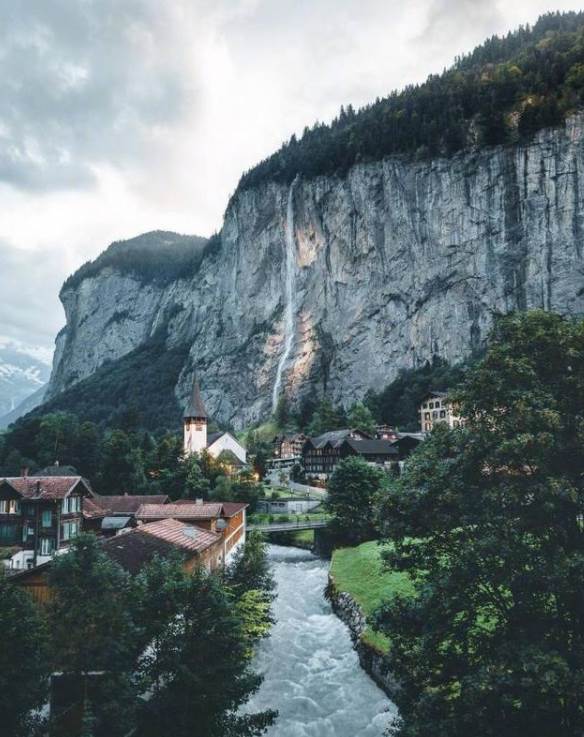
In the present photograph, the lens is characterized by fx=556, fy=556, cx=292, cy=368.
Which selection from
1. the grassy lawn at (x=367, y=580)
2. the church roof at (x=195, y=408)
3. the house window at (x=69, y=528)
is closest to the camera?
the grassy lawn at (x=367, y=580)

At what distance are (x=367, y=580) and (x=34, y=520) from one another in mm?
27748

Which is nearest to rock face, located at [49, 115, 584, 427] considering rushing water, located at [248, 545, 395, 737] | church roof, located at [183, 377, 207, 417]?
church roof, located at [183, 377, 207, 417]

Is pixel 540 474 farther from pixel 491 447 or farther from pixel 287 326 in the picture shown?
pixel 287 326

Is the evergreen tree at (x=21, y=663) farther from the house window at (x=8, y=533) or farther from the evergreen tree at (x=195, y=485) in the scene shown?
the evergreen tree at (x=195, y=485)

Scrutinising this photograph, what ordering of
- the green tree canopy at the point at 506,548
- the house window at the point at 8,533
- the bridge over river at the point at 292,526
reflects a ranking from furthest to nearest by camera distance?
the bridge over river at the point at 292,526
the house window at the point at 8,533
the green tree canopy at the point at 506,548

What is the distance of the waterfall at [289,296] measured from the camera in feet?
498

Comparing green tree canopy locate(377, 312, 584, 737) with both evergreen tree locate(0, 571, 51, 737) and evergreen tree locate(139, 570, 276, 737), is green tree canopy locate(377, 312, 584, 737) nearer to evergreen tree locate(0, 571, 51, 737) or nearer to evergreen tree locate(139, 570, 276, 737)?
evergreen tree locate(139, 570, 276, 737)

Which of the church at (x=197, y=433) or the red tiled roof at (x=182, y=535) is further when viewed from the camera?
the church at (x=197, y=433)

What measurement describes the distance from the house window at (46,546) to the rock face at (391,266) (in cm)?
6840

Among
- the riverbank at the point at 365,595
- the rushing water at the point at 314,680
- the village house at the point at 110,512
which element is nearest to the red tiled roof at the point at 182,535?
the rushing water at the point at 314,680

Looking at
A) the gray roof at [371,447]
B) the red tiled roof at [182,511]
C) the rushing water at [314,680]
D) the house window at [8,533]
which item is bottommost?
the rushing water at [314,680]

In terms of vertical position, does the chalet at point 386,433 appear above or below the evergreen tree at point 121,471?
above

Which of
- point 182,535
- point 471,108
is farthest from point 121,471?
point 471,108

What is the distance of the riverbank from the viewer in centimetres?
2516
